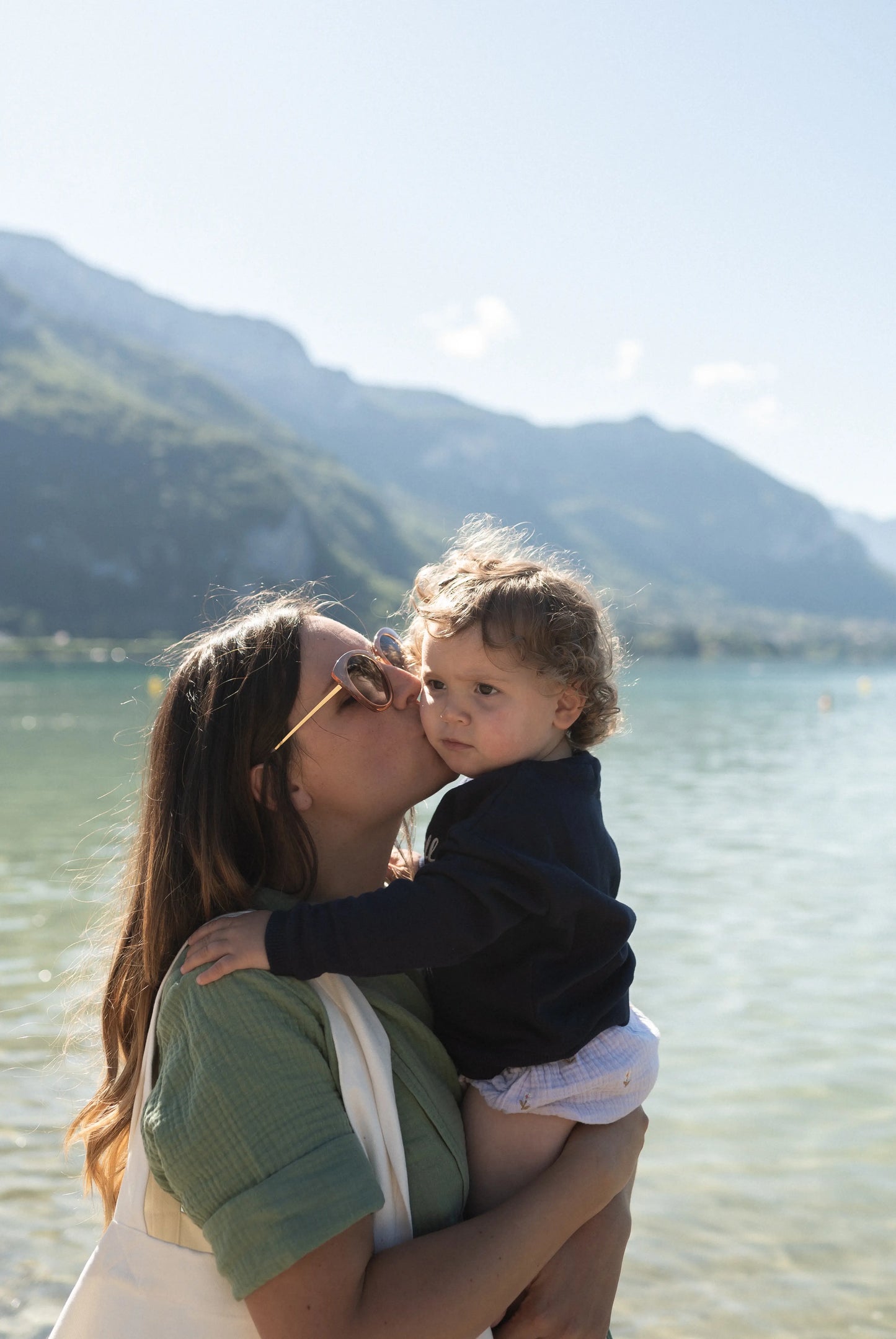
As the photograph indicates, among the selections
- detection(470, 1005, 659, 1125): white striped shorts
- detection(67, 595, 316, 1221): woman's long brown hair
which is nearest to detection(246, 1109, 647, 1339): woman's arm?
detection(470, 1005, 659, 1125): white striped shorts

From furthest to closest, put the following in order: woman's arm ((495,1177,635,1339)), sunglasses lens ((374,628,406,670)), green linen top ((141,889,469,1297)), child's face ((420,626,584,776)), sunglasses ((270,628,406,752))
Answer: sunglasses lens ((374,628,406,670))
child's face ((420,626,584,776))
sunglasses ((270,628,406,752))
woman's arm ((495,1177,635,1339))
green linen top ((141,889,469,1297))

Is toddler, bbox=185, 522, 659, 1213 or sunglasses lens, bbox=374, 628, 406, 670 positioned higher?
sunglasses lens, bbox=374, 628, 406, 670

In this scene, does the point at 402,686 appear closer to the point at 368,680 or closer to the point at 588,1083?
the point at 368,680

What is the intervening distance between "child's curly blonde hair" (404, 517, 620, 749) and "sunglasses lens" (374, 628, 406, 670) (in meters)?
0.08

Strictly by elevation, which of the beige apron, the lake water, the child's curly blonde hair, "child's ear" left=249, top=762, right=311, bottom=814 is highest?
the child's curly blonde hair

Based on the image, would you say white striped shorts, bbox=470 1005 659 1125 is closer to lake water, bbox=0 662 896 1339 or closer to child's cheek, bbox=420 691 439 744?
child's cheek, bbox=420 691 439 744

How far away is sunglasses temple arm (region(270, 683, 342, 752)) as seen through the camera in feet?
7.46

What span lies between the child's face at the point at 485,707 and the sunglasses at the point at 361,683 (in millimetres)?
124

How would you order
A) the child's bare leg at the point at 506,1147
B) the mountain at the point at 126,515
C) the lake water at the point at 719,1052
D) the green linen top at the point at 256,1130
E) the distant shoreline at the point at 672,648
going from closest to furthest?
the green linen top at the point at 256,1130, the child's bare leg at the point at 506,1147, the lake water at the point at 719,1052, the distant shoreline at the point at 672,648, the mountain at the point at 126,515

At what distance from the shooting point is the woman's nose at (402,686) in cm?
246

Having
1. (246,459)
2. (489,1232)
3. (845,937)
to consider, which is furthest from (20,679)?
(246,459)

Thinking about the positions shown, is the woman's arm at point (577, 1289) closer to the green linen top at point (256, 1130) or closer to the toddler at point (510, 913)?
the toddler at point (510, 913)

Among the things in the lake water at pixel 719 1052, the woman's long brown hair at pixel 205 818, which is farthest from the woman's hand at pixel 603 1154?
the lake water at pixel 719 1052

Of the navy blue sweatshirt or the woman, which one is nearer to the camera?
the woman
